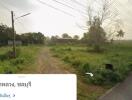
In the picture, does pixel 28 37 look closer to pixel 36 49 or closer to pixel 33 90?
pixel 36 49

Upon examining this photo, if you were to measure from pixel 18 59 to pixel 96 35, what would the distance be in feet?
1.49

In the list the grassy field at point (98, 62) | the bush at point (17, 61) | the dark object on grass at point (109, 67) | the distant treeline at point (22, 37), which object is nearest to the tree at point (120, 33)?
the grassy field at point (98, 62)

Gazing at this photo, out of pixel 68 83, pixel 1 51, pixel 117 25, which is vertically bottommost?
pixel 68 83

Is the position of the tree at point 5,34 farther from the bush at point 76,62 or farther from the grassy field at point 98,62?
the bush at point 76,62

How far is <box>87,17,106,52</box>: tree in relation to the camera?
1.43 m

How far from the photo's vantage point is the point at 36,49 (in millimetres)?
1452

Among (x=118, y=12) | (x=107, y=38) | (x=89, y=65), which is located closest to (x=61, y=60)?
(x=89, y=65)

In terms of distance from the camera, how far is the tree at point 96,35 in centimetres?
143

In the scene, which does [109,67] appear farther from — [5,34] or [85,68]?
[5,34]

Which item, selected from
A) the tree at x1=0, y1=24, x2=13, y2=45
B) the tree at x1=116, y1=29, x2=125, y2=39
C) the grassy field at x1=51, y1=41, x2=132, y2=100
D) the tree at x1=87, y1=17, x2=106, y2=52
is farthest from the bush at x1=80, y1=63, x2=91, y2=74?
the tree at x1=0, y1=24, x2=13, y2=45

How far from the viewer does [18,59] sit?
142 cm

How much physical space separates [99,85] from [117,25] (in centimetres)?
36

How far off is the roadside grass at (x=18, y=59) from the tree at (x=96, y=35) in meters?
0.30

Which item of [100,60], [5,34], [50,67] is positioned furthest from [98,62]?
[5,34]
